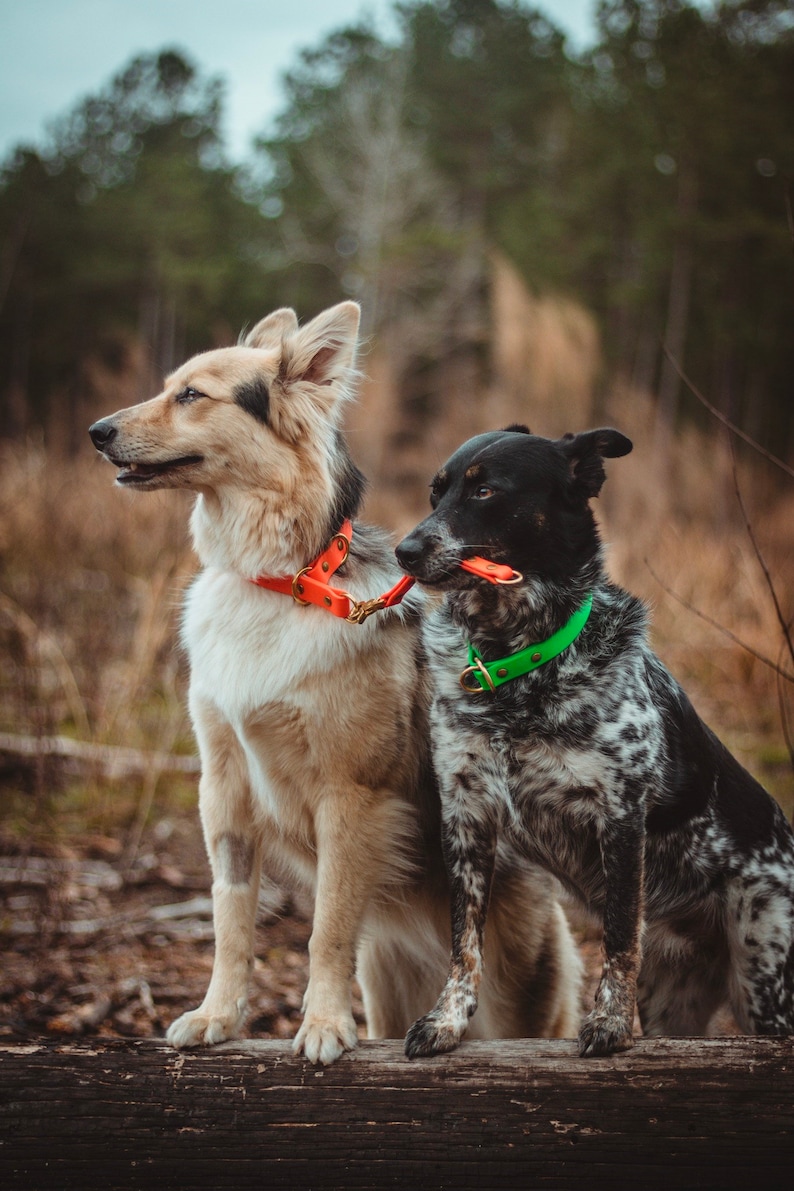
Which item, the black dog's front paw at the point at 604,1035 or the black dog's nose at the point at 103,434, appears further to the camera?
the black dog's nose at the point at 103,434

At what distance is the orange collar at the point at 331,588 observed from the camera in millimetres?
2596

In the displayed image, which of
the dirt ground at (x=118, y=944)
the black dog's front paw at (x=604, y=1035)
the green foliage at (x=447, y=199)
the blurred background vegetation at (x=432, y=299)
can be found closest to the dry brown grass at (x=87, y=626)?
the blurred background vegetation at (x=432, y=299)

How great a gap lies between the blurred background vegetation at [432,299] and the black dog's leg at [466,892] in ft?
3.46

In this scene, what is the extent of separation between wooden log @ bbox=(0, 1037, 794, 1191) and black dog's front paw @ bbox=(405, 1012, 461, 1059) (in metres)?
0.06

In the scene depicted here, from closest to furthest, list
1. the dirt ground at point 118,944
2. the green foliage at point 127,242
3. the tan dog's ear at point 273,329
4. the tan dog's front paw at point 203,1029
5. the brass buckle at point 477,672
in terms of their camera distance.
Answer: the tan dog's front paw at point 203,1029
the brass buckle at point 477,672
the tan dog's ear at point 273,329
the dirt ground at point 118,944
the green foliage at point 127,242

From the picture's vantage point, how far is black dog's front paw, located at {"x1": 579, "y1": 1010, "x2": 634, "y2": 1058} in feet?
6.73

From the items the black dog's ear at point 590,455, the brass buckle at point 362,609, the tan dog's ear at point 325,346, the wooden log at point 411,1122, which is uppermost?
the tan dog's ear at point 325,346

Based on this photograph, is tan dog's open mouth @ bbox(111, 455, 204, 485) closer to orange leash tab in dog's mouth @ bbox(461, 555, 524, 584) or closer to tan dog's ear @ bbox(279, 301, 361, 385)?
tan dog's ear @ bbox(279, 301, 361, 385)

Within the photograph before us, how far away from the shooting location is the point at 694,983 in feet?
8.67

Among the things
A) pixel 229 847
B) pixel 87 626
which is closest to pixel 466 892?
pixel 229 847

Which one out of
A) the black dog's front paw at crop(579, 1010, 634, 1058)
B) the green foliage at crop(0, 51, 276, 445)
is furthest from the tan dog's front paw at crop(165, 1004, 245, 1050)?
the green foliage at crop(0, 51, 276, 445)

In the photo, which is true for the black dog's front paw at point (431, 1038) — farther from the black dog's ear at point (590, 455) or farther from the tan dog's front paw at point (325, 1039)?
the black dog's ear at point (590, 455)

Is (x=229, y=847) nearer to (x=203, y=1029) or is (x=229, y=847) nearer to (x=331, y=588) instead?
(x=203, y=1029)

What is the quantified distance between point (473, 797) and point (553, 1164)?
0.86 meters
